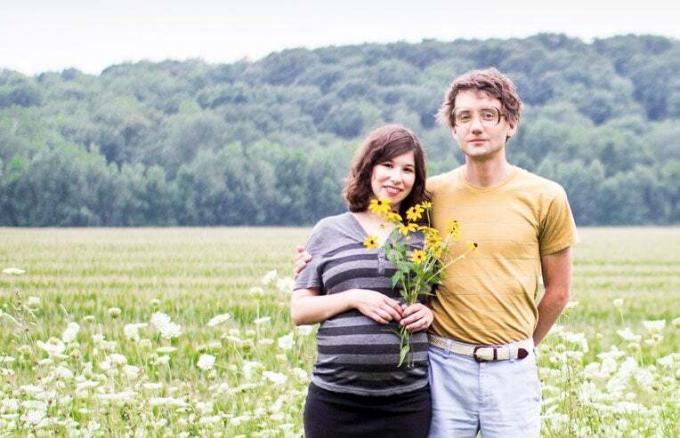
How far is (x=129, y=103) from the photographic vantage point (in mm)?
34938

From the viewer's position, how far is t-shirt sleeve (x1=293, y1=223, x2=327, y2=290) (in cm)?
341

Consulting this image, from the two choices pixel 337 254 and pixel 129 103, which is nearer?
pixel 337 254

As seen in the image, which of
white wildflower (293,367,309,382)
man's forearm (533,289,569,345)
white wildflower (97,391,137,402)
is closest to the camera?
man's forearm (533,289,569,345)

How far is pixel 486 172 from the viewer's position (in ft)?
11.2

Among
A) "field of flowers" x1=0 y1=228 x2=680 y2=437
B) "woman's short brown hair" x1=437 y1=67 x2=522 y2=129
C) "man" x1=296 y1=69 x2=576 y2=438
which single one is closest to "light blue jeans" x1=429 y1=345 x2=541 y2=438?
"man" x1=296 y1=69 x2=576 y2=438

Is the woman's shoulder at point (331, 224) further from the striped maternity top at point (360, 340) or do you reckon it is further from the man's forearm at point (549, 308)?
the man's forearm at point (549, 308)

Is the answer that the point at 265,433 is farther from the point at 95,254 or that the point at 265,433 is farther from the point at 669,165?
the point at 669,165

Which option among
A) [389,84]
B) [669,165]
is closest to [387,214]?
[669,165]

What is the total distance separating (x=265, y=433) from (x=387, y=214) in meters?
1.61

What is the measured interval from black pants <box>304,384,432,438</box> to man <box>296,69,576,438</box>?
2.5 inches

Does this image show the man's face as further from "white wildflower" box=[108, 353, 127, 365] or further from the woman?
"white wildflower" box=[108, 353, 127, 365]

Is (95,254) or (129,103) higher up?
(129,103)

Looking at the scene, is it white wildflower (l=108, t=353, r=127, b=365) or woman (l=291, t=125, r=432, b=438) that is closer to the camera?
woman (l=291, t=125, r=432, b=438)

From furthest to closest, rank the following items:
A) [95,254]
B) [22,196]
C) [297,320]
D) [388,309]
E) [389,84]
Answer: [389,84]
[22,196]
[95,254]
[297,320]
[388,309]
